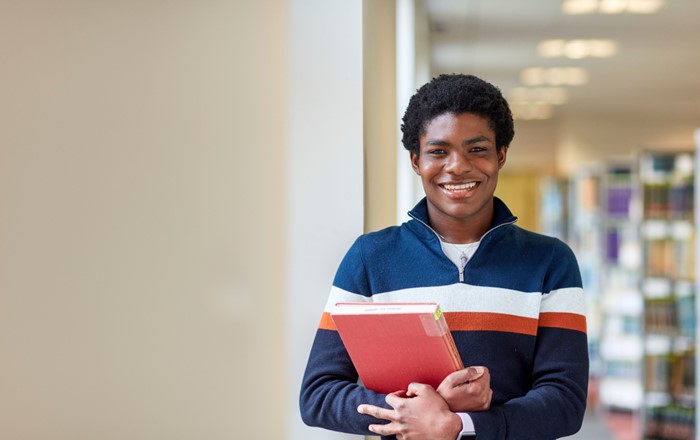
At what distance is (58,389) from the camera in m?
1.79

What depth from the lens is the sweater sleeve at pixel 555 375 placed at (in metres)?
1.39

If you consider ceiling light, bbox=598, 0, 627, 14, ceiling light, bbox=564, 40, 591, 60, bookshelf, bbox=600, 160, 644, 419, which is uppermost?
ceiling light, bbox=564, 40, 591, 60

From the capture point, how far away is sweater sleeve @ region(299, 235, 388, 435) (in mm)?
1441

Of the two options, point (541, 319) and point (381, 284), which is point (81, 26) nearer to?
point (381, 284)

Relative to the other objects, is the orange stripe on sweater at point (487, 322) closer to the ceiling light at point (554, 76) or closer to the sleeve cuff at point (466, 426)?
the sleeve cuff at point (466, 426)

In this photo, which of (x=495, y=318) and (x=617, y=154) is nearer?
(x=495, y=318)

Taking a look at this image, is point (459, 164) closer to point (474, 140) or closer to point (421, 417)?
point (474, 140)

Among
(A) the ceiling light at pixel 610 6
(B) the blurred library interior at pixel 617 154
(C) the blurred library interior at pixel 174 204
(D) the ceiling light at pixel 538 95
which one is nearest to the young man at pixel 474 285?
(C) the blurred library interior at pixel 174 204

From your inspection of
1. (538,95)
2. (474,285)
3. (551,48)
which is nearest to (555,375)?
(474,285)

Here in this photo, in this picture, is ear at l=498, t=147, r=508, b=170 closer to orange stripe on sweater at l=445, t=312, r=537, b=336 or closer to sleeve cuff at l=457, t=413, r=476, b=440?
orange stripe on sweater at l=445, t=312, r=537, b=336

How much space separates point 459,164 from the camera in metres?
1.46

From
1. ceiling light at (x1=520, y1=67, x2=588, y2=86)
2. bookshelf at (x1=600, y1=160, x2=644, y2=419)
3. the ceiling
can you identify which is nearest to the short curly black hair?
the ceiling

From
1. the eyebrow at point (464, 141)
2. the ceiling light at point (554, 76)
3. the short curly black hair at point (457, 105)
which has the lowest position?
the eyebrow at point (464, 141)

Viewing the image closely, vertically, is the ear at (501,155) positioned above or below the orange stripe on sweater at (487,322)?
above
